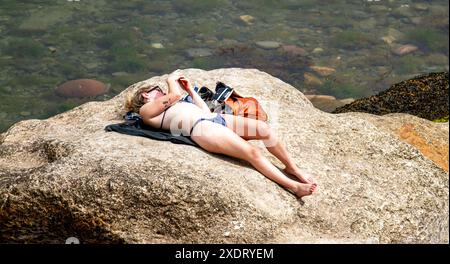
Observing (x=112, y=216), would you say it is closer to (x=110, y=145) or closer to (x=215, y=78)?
(x=110, y=145)

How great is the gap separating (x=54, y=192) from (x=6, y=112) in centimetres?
1119

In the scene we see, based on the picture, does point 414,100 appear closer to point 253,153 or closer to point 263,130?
→ point 263,130

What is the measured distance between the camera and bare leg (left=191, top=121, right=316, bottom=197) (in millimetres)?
7719

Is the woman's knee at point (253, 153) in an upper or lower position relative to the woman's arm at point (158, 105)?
lower

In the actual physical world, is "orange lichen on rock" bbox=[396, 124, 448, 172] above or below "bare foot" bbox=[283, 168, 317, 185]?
below

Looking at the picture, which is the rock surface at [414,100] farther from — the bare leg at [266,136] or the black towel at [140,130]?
the black towel at [140,130]

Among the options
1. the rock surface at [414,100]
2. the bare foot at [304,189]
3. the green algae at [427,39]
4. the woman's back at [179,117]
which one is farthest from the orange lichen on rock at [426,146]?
the green algae at [427,39]

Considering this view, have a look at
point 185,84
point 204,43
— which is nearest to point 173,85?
point 185,84

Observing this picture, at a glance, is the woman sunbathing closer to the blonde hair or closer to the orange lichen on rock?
the blonde hair

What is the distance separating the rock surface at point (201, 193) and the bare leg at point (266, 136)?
0.32 m

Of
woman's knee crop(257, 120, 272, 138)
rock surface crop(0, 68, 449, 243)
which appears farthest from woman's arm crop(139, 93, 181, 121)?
woman's knee crop(257, 120, 272, 138)

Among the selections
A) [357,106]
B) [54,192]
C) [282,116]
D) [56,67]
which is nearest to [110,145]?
[54,192]

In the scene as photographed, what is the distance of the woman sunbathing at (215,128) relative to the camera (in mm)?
7766

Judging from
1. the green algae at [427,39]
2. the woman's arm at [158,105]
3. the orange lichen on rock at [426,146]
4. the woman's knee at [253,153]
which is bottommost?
the green algae at [427,39]
